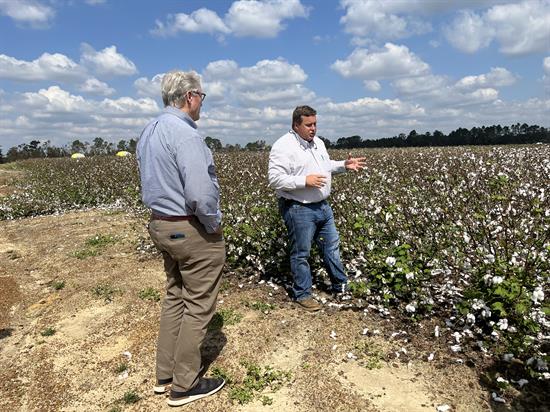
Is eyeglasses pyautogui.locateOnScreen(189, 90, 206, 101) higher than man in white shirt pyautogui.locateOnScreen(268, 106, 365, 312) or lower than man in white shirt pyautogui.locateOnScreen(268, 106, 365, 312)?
higher

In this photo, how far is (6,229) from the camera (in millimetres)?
12211

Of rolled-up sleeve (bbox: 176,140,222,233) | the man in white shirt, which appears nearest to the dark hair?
the man in white shirt

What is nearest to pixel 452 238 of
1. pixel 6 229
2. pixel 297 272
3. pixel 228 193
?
pixel 297 272

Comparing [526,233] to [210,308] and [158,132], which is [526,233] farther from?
[158,132]

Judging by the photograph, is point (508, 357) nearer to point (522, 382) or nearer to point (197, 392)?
point (522, 382)

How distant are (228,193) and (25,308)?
4668 millimetres

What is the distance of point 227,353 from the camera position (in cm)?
464

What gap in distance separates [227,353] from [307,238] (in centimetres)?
151

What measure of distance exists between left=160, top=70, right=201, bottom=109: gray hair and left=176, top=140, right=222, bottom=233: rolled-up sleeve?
0.36m

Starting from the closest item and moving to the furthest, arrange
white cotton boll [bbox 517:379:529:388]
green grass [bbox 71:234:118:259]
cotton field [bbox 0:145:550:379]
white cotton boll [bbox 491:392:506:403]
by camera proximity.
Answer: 1. white cotton boll [bbox 491:392:506:403]
2. white cotton boll [bbox 517:379:529:388]
3. cotton field [bbox 0:145:550:379]
4. green grass [bbox 71:234:118:259]

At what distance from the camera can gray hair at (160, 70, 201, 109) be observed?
3408 mm

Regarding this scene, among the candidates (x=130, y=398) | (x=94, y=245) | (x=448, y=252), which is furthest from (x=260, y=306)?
(x=94, y=245)

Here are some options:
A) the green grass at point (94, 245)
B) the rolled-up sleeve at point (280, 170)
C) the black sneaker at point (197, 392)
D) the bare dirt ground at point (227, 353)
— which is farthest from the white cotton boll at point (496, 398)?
the green grass at point (94, 245)

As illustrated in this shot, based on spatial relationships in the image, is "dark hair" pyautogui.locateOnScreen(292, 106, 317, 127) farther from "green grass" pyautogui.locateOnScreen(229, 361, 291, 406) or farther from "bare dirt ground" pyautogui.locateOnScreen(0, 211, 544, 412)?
"green grass" pyautogui.locateOnScreen(229, 361, 291, 406)
